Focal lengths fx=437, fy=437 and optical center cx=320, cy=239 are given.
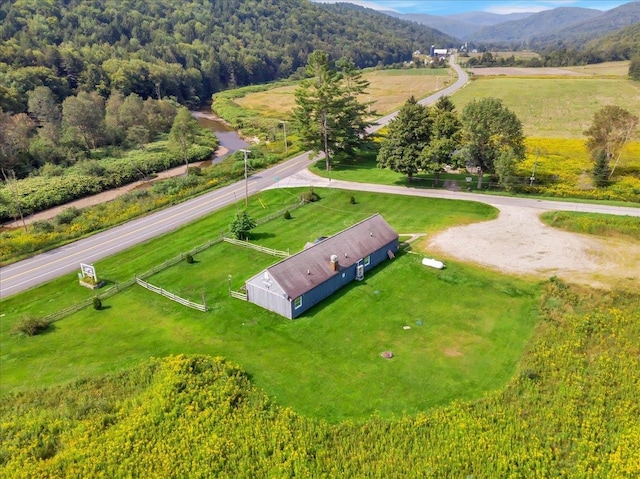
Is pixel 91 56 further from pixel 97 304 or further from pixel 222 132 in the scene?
pixel 97 304

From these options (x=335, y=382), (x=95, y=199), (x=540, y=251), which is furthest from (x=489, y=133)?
(x=95, y=199)

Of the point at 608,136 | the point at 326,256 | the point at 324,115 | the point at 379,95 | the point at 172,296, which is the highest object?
the point at 379,95

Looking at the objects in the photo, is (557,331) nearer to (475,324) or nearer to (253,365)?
(475,324)

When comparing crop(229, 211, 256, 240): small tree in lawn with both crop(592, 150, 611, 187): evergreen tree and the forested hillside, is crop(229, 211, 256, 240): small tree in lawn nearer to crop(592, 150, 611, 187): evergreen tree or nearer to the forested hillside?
crop(592, 150, 611, 187): evergreen tree

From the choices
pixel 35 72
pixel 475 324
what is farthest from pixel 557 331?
pixel 35 72

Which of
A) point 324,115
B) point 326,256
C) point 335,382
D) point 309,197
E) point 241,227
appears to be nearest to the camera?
point 335,382

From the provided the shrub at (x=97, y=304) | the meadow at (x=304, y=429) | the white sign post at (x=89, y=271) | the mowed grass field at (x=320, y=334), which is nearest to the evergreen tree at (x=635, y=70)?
the mowed grass field at (x=320, y=334)
